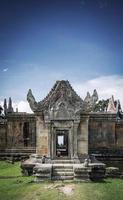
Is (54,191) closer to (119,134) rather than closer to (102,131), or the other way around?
(102,131)

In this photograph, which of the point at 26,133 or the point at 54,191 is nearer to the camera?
the point at 54,191

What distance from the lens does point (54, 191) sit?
13836 mm

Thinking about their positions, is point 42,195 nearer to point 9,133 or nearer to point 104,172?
point 104,172

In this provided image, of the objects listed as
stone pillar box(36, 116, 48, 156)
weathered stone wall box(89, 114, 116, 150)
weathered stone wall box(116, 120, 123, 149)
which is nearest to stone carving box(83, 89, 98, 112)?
stone pillar box(36, 116, 48, 156)

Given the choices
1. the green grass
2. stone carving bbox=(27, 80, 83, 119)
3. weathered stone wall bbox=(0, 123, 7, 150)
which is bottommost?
the green grass

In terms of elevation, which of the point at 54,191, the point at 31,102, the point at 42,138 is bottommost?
the point at 54,191

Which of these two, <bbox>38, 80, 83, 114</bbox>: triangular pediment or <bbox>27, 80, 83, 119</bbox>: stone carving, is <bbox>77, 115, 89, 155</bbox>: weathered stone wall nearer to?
<bbox>27, 80, 83, 119</bbox>: stone carving

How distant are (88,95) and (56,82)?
8.04ft

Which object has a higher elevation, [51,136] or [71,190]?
[51,136]

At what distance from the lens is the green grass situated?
42.8 ft

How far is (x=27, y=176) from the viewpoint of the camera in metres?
17.5

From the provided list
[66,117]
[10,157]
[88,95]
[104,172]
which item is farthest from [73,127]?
[10,157]

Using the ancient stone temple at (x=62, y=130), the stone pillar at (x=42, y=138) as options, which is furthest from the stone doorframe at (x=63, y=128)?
the stone pillar at (x=42, y=138)

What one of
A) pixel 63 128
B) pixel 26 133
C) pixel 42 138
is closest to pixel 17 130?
pixel 26 133
